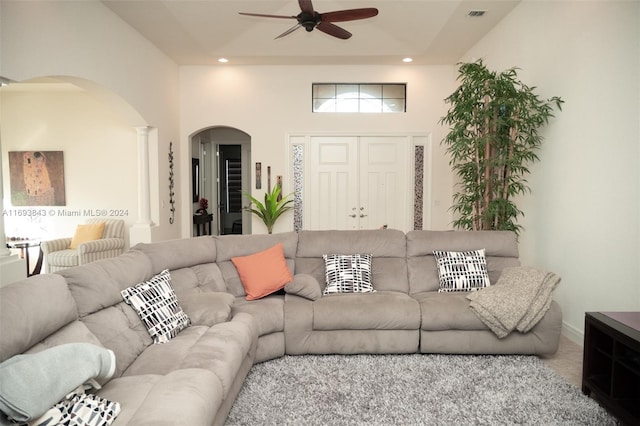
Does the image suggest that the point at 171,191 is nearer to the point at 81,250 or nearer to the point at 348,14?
the point at 81,250

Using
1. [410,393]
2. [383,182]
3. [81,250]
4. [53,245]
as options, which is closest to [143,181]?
[81,250]

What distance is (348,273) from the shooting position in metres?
3.60

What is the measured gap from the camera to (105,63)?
14.4ft

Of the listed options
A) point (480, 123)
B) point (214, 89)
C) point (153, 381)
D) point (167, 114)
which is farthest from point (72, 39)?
point (480, 123)

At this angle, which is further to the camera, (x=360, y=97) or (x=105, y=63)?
(x=360, y=97)

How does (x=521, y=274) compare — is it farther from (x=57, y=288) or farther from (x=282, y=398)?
(x=57, y=288)

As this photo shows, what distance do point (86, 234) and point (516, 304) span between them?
18.8 feet

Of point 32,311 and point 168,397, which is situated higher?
point 32,311

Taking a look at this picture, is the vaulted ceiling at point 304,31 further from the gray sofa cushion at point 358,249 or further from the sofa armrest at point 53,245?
the sofa armrest at point 53,245

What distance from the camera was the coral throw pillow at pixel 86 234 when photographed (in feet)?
19.5

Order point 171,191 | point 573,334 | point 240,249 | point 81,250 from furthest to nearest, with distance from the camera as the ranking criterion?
point 171,191 → point 81,250 → point 240,249 → point 573,334

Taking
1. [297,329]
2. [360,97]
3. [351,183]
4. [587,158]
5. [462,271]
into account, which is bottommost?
[297,329]

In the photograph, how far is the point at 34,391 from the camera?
55.4 inches

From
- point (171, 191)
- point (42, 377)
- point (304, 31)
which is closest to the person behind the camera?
point (42, 377)
